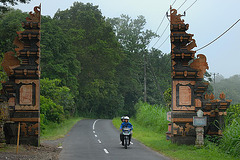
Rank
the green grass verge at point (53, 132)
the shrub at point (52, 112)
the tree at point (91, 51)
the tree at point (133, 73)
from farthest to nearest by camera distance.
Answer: the tree at point (133, 73) < the tree at point (91, 51) < the shrub at point (52, 112) < the green grass verge at point (53, 132)

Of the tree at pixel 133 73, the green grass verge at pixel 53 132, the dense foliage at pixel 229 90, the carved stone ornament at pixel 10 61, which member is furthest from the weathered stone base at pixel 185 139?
the dense foliage at pixel 229 90

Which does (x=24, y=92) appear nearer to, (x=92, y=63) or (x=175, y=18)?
(x=175, y=18)

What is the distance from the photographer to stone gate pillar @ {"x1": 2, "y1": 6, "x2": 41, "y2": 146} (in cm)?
1955

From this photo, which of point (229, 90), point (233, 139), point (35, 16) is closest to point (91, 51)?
point (35, 16)

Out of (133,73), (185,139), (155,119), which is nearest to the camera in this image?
(185,139)

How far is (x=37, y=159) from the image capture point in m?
14.0

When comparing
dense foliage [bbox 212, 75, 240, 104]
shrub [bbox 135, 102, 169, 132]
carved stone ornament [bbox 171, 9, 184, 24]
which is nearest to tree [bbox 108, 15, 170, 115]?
shrub [bbox 135, 102, 169, 132]

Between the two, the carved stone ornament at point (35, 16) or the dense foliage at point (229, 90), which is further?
the dense foliage at point (229, 90)

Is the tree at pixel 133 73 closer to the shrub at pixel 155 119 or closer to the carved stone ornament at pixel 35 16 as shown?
the shrub at pixel 155 119

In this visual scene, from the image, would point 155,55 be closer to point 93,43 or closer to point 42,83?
point 93,43

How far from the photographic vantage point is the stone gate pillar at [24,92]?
1955cm

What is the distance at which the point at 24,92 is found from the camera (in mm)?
19734

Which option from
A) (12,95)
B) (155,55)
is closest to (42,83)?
(12,95)

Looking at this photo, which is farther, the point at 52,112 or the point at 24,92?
the point at 52,112
